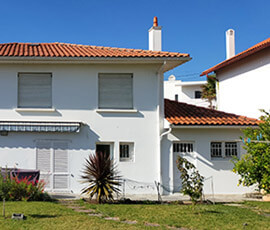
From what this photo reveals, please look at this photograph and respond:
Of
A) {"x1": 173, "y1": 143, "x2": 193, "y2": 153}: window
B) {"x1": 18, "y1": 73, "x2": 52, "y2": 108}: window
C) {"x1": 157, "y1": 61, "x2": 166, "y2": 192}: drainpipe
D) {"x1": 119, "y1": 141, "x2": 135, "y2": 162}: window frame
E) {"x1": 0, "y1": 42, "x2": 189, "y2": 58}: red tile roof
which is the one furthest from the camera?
{"x1": 173, "y1": 143, "x2": 193, "y2": 153}: window

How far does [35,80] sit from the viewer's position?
21625mm

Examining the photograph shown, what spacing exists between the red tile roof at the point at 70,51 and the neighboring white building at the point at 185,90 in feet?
131

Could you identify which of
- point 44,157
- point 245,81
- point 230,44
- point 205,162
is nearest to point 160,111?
point 205,162

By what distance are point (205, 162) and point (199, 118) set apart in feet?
7.42

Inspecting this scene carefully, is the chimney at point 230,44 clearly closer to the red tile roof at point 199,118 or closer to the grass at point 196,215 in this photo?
the red tile roof at point 199,118

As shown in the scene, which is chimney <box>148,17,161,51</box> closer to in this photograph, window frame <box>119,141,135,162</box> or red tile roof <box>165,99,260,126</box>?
red tile roof <box>165,99,260,126</box>

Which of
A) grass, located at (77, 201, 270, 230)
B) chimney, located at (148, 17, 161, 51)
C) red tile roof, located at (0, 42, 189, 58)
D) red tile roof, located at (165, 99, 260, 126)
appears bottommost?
grass, located at (77, 201, 270, 230)

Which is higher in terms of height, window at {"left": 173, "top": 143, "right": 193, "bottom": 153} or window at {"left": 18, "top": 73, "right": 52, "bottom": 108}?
window at {"left": 18, "top": 73, "right": 52, "bottom": 108}

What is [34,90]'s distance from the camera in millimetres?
21594

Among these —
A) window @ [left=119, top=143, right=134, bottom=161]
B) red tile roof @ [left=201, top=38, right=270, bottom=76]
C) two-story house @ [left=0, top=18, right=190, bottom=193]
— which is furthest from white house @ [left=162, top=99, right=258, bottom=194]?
red tile roof @ [left=201, top=38, right=270, bottom=76]

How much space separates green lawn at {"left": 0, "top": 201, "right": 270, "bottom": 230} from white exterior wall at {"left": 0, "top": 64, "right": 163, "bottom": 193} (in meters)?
4.14

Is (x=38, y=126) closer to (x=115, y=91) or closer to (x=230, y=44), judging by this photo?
(x=115, y=91)

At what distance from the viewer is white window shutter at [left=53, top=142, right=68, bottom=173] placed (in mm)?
21281

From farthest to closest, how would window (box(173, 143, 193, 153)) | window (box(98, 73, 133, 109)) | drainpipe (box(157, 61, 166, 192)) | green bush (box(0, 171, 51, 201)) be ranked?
window (box(173, 143, 193, 153)) → window (box(98, 73, 133, 109)) → drainpipe (box(157, 61, 166, 192)) → green bush (box(0, 171, 51, 201))
